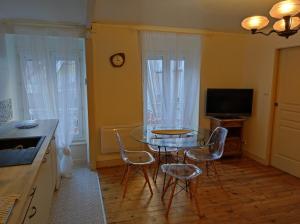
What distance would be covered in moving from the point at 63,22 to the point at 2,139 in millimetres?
1809

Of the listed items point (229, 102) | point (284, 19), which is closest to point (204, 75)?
point (229, 102)

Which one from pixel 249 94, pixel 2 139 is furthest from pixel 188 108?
pixel 2 139

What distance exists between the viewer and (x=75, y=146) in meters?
3.71

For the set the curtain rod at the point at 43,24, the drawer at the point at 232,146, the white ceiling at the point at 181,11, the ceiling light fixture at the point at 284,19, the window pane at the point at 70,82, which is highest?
the white ceiling at the point at 181,11

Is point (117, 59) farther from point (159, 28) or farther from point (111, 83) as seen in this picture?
point (159, 28)

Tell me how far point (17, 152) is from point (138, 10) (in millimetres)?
2166

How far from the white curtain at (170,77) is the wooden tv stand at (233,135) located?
0.43m

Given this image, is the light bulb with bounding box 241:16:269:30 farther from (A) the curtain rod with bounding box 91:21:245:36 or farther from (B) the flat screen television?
(B) the flat screen television

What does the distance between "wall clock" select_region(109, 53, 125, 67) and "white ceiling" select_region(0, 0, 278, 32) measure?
49 cm

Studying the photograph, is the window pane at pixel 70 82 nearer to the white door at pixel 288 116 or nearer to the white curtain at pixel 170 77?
the white curtain at pixel 170 77

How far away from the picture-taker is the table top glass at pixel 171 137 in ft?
8.41

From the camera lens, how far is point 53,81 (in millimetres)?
3193

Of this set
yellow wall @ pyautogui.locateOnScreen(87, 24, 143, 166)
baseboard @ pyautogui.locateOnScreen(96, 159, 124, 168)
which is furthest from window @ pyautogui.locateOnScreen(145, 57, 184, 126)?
baseboard @ pyautogui.locateOnScreen(96, 159, 124, 168)

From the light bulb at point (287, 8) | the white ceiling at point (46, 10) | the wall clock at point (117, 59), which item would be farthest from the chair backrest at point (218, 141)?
the white ceiling at point (46, 10)
